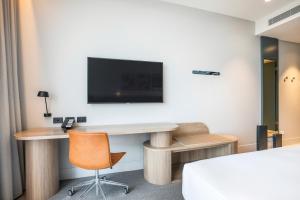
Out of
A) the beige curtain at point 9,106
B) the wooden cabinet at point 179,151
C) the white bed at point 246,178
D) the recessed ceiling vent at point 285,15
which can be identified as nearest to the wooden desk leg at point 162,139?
the wooden cabinet at point 179,151

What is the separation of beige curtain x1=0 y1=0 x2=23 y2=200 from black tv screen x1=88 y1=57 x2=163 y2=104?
0.95 metres

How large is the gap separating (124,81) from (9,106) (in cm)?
156

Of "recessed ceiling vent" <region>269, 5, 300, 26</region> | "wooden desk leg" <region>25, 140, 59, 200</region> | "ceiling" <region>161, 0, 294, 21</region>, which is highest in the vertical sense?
"ceiling" <region>161, 0, 294, 21</region>

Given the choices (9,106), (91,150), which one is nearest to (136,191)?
(91,150)

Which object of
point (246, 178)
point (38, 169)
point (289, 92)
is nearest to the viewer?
point (246, 178)

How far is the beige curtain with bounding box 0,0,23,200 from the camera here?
1.99 meters

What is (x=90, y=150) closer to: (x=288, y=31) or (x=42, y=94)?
(x=42, y=94)

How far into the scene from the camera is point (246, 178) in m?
1.29

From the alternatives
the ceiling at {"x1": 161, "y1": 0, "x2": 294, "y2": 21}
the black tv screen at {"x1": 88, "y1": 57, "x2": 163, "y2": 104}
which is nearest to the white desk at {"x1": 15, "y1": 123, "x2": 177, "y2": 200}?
the black tv screen at {"x1": 88, "y1": 57, "x2": 163, "y2": 104}

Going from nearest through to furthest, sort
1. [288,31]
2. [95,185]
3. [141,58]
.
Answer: [95,185] < [141,58] < [288,31]

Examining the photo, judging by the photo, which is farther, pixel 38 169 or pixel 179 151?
pixel 179 151

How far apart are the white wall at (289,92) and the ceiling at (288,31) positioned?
215mm

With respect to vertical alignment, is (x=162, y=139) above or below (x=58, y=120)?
below

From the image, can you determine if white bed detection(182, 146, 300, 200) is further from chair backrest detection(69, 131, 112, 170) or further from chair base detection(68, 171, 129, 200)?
chair base detection(68, 171, 129, 200)
